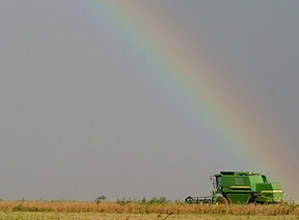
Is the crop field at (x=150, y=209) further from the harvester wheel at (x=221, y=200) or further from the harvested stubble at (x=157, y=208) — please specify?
the harvester wheel at (x=221, y=200)

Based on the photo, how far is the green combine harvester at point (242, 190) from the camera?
37500 millimetres

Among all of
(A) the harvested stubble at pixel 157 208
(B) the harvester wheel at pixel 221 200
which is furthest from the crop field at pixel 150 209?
(B) the harvester wheel at pixel 221 200

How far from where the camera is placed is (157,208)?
3291 cm

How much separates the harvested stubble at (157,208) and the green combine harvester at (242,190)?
409 centimetres

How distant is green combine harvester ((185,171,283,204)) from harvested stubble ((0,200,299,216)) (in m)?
4.09

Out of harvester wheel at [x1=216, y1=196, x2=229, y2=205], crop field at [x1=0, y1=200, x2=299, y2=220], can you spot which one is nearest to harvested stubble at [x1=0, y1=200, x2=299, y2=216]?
crop field at [x1=0, y1=200, x2=299, y2=220]

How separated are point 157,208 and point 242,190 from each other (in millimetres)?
8785

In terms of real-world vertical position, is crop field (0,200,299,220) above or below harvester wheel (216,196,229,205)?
below

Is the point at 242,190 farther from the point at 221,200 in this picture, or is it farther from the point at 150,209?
the point at 150,209

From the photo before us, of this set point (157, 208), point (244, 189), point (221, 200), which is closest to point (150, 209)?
point (157, 208)

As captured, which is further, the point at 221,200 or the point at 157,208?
the point at 221,200

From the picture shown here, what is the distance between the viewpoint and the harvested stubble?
105ft

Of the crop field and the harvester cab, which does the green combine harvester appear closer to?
the harvester cab

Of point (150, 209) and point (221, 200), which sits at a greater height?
point (221, 200)
